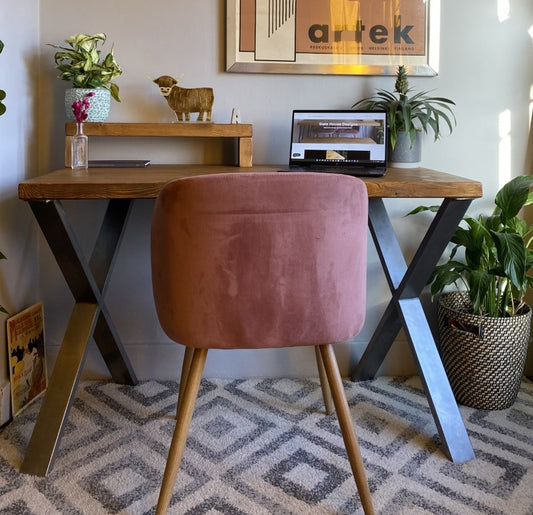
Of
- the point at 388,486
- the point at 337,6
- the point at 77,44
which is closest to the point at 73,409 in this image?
the point at 388,486

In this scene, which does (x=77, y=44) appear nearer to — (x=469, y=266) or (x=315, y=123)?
(x=315, y=123)

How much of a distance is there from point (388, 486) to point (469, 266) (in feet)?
2.75

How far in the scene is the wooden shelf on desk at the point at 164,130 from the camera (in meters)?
1.93

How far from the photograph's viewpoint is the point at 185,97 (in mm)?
1991

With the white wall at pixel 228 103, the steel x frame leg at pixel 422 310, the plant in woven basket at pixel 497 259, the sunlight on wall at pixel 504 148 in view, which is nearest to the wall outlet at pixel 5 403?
the white wall at pixel 228 103

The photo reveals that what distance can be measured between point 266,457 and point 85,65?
4.42ft

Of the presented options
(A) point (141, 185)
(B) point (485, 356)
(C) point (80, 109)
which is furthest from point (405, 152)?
(C) point (80, 109)

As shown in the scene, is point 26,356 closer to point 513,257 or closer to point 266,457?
point 266,457

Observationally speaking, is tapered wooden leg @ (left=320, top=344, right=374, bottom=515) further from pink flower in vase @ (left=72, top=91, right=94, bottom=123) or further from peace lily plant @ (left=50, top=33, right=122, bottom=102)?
peace lily plant @ (left=50, top=33, right=122, bottom=102)

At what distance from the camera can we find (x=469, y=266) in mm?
2051

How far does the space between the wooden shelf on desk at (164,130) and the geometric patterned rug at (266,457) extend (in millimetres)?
874

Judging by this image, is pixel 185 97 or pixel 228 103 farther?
pixel 228 103

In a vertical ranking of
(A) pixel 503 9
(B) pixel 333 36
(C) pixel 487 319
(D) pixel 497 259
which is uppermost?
(A) pixel 503 9

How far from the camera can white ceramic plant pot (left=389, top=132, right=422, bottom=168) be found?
2.04 meters
